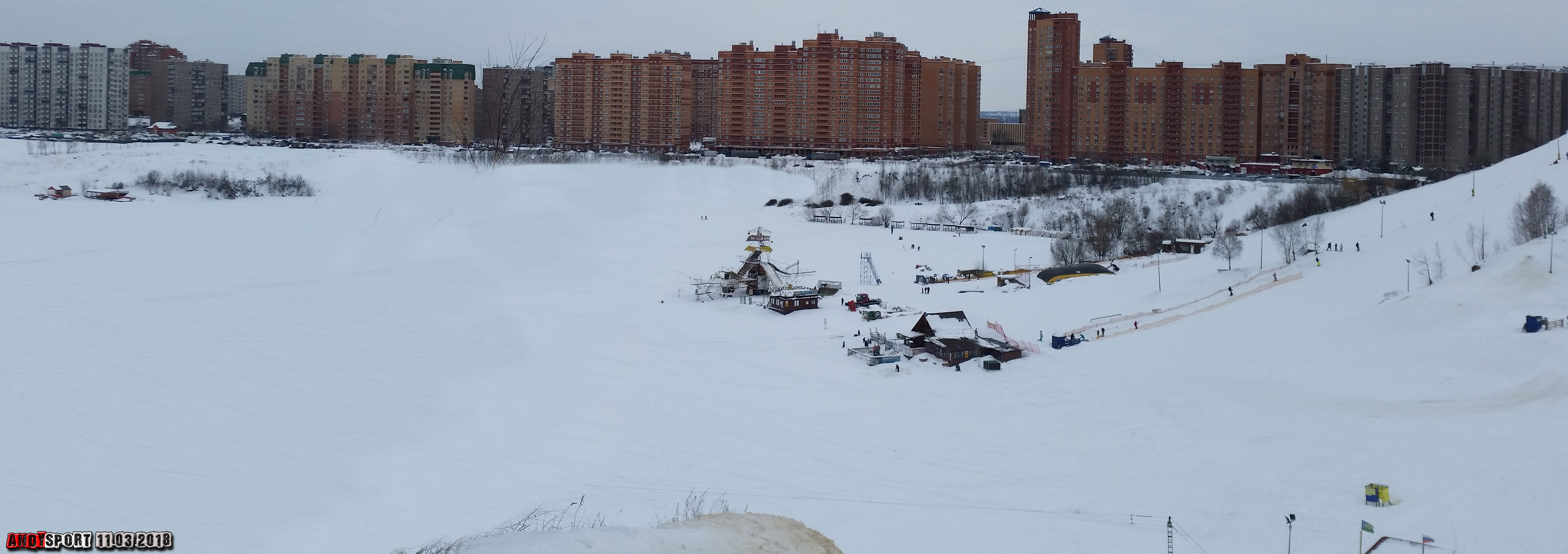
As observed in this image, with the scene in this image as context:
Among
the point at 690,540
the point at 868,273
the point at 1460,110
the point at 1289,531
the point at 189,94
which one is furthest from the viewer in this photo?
the point at 189,94

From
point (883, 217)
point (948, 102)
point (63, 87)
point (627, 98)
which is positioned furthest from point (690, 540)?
point (948, 102)

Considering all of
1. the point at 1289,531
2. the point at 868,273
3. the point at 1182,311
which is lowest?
the point at 1289,531

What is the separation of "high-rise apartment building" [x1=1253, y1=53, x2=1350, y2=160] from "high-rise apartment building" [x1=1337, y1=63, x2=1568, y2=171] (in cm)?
86

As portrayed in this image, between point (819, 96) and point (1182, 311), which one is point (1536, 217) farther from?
point (819, 96)

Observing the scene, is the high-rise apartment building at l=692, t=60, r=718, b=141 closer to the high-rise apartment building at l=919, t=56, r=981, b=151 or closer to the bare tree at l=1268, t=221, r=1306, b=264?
the high-rise apartment building at l=919, t=56, r=981, b=151

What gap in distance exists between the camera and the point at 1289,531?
454 cm

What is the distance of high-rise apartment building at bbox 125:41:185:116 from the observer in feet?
103

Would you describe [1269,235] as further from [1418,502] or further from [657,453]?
[657,453]

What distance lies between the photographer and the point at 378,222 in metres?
4.92

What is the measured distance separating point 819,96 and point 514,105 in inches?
1038

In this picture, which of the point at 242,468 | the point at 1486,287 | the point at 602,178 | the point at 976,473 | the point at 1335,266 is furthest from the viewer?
the point at 1335,266

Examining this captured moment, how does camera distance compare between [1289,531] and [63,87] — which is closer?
[1289,531]

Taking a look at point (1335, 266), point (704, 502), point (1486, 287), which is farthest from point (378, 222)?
point (1335, 266)

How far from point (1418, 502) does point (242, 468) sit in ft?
16.2
